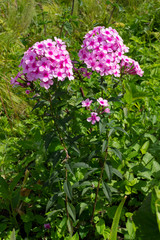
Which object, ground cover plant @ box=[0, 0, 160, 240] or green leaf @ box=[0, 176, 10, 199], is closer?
ground cover plant @ box=[0, 0, 160, 240]

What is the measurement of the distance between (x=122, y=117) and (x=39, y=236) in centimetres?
98

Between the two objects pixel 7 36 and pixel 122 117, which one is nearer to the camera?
pixel 122 117

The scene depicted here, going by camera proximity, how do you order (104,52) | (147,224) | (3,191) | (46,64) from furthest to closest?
1. (3,191)
2. (104,52)
3. (46,64)
4. (147,224)

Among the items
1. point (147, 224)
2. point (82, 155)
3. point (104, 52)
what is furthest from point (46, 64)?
point (147, 224)

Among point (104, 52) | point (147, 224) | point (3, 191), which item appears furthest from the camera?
point (3, 191)

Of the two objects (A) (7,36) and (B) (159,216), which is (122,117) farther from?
(A) (7,36)

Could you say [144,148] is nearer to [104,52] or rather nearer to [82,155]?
[82,155]

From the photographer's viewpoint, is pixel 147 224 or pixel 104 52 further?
pixel 104 52

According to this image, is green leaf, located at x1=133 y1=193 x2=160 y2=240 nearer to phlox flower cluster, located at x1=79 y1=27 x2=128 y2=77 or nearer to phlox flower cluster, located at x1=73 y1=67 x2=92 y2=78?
phlox flower cluster, located at x1=79 y1=27 x2=128 y2=77

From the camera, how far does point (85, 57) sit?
1.44 m

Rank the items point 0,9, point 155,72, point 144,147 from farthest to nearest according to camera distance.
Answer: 1. point 0,9
2. point 155,72
3. point 144,147

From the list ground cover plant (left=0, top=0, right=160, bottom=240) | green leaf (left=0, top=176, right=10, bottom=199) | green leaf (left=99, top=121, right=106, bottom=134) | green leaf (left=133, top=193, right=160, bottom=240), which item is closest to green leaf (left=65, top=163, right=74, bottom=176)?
ground cover plant (left=0, top=0, right=160, bottom=240)

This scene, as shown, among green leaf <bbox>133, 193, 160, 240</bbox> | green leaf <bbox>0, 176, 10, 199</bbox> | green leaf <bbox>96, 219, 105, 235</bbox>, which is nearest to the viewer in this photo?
green leaf <bbox>133, 193, 160, 240</bbox>

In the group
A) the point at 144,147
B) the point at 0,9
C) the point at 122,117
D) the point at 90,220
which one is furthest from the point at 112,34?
the point at 0,9
